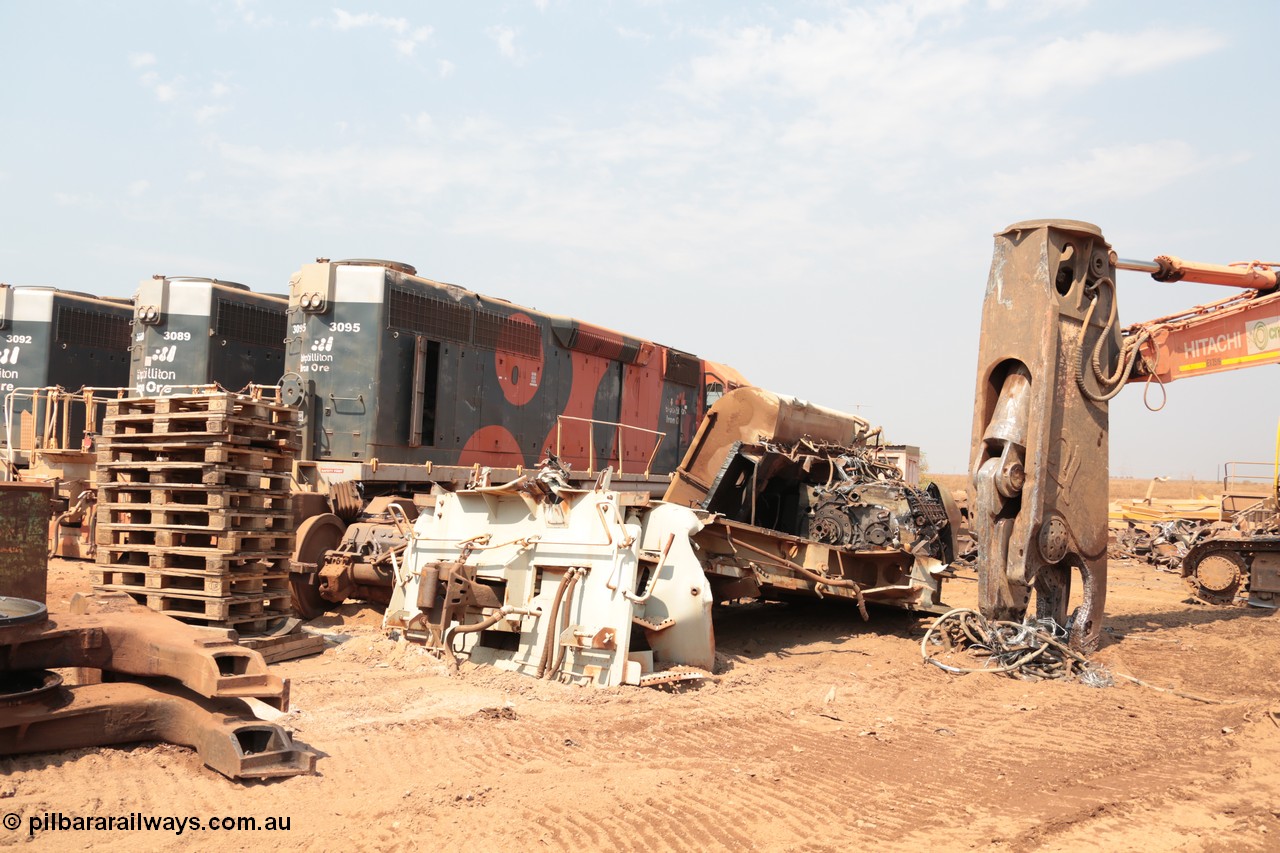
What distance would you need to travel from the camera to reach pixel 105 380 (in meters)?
17.0

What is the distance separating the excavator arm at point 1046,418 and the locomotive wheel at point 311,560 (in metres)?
6.45

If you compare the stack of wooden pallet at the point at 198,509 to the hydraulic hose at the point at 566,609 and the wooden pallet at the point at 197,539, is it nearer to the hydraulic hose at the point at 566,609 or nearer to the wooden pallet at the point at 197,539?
the wooden pallet at the point at 197,539

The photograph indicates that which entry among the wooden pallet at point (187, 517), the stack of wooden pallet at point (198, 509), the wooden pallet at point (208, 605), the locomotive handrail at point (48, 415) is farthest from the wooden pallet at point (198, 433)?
the locomotive handrail at point (48, 415)

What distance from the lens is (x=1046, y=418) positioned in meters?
8.52

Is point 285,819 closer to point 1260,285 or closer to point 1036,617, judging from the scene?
point 1036,617

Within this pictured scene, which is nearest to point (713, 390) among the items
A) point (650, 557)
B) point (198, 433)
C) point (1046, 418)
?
point (1046, 418)

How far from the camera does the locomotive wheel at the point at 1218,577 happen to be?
14438 mm

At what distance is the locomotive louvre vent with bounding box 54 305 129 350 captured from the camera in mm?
16297

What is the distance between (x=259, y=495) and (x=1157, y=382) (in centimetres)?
928

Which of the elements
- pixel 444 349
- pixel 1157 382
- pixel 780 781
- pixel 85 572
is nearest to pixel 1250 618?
pixel 1157 382

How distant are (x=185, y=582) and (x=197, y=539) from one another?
444 mm

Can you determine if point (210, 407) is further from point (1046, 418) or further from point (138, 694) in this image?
point (1046, 418)

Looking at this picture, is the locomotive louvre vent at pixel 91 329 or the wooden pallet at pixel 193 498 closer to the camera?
the wooden pallet at pixel 193 498

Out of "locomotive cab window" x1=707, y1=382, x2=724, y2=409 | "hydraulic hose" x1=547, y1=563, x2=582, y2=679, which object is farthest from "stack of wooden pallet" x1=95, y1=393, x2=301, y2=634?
"locomotive cab window" x1=707, y1=382, x2=724, y2=409
